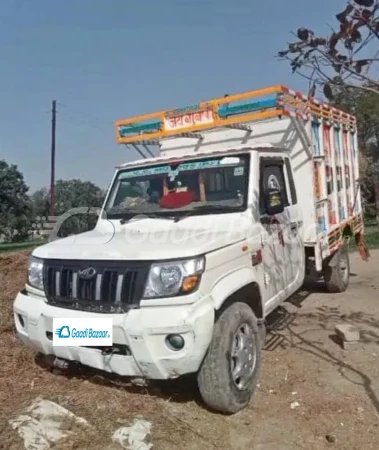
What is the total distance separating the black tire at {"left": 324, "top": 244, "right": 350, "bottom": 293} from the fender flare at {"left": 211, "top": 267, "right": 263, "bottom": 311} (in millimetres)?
3652

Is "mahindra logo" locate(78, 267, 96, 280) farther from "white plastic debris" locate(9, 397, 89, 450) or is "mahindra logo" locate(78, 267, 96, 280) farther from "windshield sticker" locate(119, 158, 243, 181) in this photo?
"windshield sticker" locate(119, 158, 243, 181)

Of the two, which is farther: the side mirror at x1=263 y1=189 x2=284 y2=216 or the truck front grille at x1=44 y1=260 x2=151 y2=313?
the side mirror at x1=263 y1=189 x2=284 y2=216

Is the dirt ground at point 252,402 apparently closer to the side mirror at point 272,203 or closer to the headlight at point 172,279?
the headlight at point 172,279

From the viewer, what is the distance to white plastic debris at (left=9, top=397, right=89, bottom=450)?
2.94m

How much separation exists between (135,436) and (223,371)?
74 cm

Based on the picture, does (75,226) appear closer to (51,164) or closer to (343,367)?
(343,367)

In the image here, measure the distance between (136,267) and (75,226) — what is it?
14.6ft

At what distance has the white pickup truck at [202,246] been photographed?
10.5 ft

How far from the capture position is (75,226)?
24.4ft

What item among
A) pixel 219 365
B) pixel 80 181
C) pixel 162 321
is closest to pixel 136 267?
pixel 162 321

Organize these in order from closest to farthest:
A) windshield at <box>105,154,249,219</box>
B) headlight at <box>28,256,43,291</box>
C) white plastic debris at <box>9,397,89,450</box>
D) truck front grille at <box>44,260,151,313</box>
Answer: white plastic debris at <box>9,397,89,450</box> < truck front grille at <box>44,260,151,313</box> < headlight at <box>28,256,43,291</box> < windshield at <box>105,154,249,219</box>

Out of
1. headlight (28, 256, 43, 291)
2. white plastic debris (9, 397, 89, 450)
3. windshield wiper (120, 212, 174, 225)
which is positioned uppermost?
windshield wiper (120, 212, 174, 225)

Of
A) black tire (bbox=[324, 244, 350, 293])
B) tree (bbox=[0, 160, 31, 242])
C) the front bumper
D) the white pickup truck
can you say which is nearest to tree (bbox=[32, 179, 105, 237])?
tree (bbox=[0, 160, 31, 242])

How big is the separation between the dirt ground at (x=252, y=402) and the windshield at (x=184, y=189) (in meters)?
1.62
